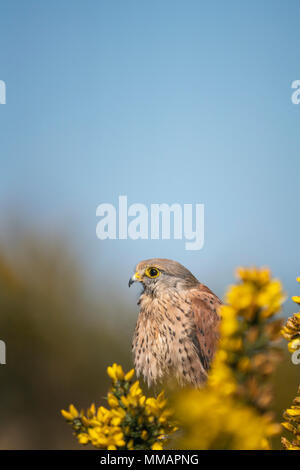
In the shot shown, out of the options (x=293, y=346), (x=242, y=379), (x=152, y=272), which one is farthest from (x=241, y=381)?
(x=152, y=272)

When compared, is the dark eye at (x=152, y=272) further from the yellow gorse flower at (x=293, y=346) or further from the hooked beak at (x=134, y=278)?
the yellow gorse flower at (x=293, y=346)

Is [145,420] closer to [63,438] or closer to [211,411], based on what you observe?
[211,411]

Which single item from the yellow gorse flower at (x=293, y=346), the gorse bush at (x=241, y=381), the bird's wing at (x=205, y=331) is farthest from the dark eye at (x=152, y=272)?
the gorse bush at (x=241, y=381)

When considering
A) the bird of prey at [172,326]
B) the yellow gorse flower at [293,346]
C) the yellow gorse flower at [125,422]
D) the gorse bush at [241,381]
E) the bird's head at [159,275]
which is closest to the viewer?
the gorse bush at [241,381]

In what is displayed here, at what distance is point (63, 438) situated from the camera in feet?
20.0

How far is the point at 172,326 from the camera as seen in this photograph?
352cm

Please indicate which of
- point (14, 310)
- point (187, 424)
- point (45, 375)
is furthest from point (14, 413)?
point (187, 424)

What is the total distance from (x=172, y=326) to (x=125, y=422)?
1742 millimetres

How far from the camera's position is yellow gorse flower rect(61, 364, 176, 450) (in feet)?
5.88

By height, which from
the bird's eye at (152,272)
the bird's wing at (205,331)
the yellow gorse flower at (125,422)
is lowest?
the yellow gorse flower at (125,422)

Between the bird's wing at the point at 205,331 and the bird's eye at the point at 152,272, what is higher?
the bird's eye at the point at 152,272

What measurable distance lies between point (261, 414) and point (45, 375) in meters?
5.81

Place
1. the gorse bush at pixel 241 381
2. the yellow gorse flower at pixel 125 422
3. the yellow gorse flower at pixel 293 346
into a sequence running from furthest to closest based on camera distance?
the yellow gorse flower at pixel 293 346 < the yellow gorse flower at pixel 125 422 < the gorse bush at pixel 241 381

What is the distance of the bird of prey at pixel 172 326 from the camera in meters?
3.43
